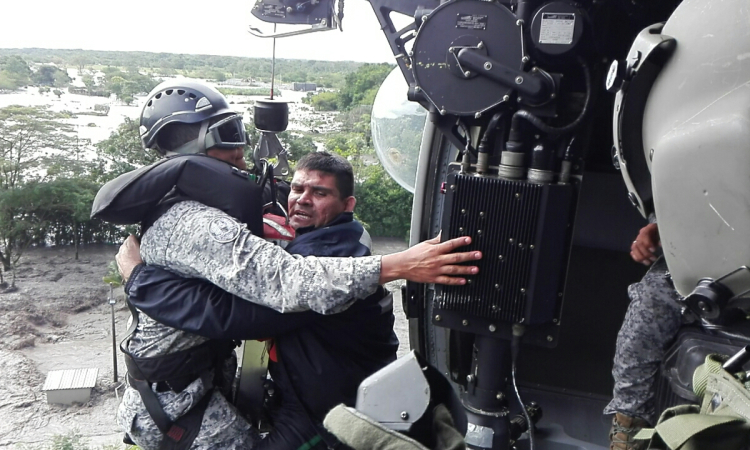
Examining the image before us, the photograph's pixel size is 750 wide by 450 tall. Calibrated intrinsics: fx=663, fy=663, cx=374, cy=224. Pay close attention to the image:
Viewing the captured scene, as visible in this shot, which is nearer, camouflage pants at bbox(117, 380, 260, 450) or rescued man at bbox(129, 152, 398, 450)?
rescued man at bbox(129, 152, 398, 450)

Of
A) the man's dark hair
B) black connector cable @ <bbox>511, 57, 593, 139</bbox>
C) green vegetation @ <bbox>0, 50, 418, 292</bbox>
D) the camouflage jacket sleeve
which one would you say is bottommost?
green vegetation @ <bbox>0, 50, 418, 292</bbox>

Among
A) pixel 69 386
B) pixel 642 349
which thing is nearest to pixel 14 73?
pixel 69 386

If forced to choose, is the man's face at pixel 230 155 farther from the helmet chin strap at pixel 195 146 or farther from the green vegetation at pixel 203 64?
the green vegetation at pixel 203 64

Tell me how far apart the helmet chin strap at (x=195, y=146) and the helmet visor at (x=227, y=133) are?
2cm

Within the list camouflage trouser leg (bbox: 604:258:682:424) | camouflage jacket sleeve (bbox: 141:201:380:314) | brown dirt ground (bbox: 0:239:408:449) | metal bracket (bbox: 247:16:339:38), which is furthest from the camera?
brown dirt ground (bbox: 0:239:408:449)

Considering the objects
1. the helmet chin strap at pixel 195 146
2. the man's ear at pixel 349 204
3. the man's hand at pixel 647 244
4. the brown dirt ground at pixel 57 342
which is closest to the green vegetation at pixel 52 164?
the brown dirt ground at pixel 57 342

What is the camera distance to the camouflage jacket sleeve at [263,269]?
6.88 feet

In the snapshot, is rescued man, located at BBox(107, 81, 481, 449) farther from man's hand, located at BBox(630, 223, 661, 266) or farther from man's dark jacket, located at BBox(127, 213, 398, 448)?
man's hand, located at BBox(630, 223, 661, 266)

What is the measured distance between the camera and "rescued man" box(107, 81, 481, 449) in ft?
6.96

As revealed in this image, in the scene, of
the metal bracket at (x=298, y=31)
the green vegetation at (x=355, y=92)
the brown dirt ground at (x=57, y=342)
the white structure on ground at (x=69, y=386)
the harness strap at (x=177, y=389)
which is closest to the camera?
the harness strap at (x=177, y=389)

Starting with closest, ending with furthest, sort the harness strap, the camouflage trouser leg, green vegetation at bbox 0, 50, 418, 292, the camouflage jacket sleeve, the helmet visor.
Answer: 1. the camouflage jacket sleeve
2. the harness strap
3. the camouflage trouser leg
4. the helmet visor
5. green vegetation at bbox 0, 50, 418, 292

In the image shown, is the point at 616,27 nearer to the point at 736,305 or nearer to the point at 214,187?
the point at 736,305

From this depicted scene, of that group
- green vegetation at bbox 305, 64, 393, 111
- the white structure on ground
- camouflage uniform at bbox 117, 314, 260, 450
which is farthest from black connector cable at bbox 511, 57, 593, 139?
the white structure on ground

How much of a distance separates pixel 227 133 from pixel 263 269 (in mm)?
751
